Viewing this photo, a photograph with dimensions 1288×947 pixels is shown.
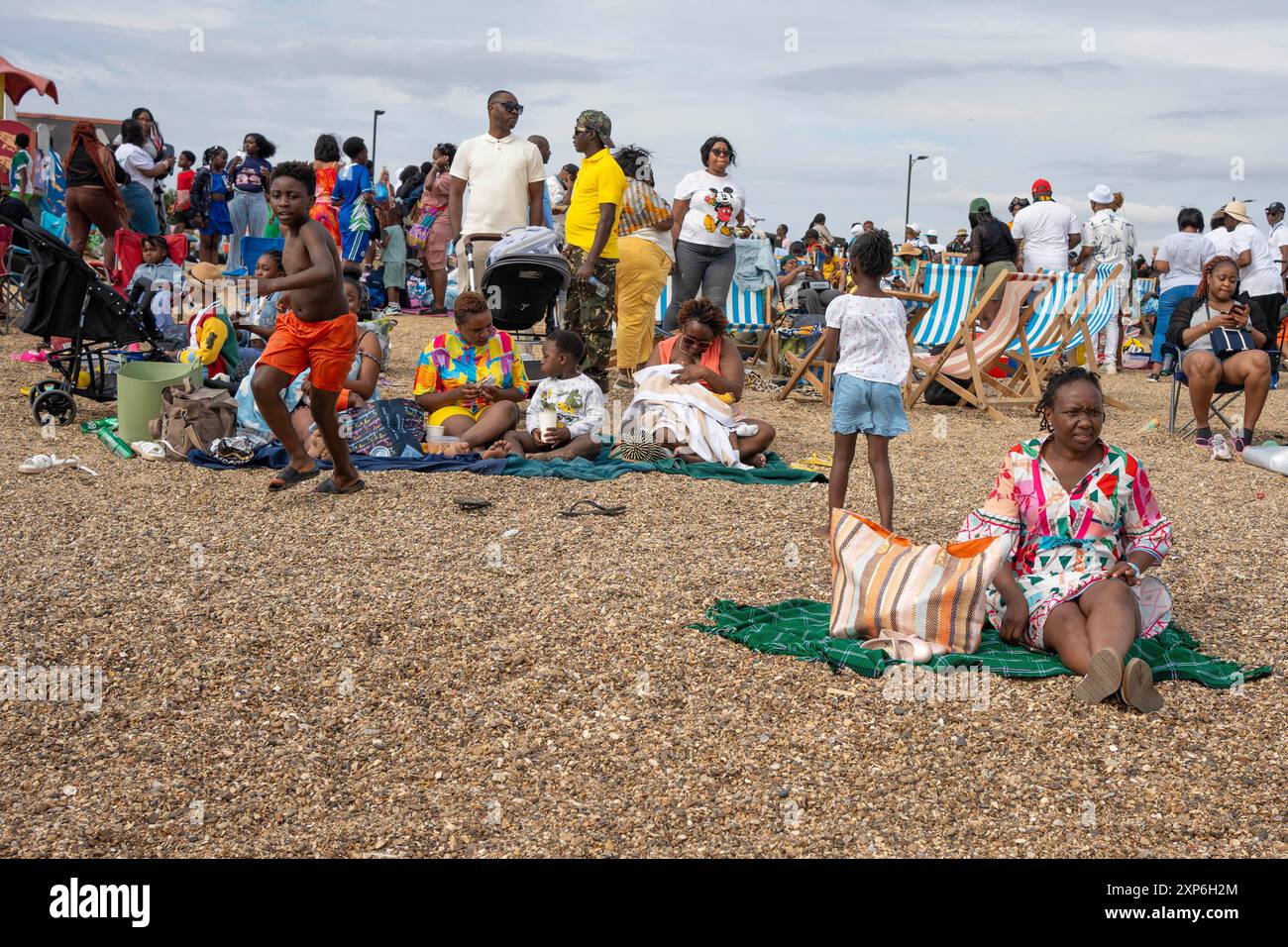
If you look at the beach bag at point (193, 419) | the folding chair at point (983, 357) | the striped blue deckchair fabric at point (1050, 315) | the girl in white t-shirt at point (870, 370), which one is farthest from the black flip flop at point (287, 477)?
the striped blue deckchair fabric at point (1050, 315)

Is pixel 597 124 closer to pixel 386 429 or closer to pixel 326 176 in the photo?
pixel 386 429

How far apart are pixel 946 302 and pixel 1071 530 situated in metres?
5.91

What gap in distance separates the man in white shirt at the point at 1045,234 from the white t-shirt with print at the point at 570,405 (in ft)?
18.2

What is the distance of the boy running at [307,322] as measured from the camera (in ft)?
18.6

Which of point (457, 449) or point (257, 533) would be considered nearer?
point (257, 533)

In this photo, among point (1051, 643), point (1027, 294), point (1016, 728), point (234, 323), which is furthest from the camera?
point (1027, 294)

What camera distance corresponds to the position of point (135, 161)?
1212 centimetres

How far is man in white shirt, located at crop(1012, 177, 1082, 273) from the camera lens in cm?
1104

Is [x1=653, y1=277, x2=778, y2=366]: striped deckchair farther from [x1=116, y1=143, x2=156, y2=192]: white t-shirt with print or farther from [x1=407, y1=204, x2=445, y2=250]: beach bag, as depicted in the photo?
[x1=116, y1=143, x2=156, y2=192]: white t-shirt with print

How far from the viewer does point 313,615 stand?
427cm

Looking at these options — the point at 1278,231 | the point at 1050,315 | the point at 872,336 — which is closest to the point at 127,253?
the point at 1050,315

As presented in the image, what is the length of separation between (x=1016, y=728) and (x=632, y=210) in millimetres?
6307

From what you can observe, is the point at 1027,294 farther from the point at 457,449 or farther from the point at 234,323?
the point at 234,323

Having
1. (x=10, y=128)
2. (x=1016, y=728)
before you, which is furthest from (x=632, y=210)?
(x=10, y=128)
